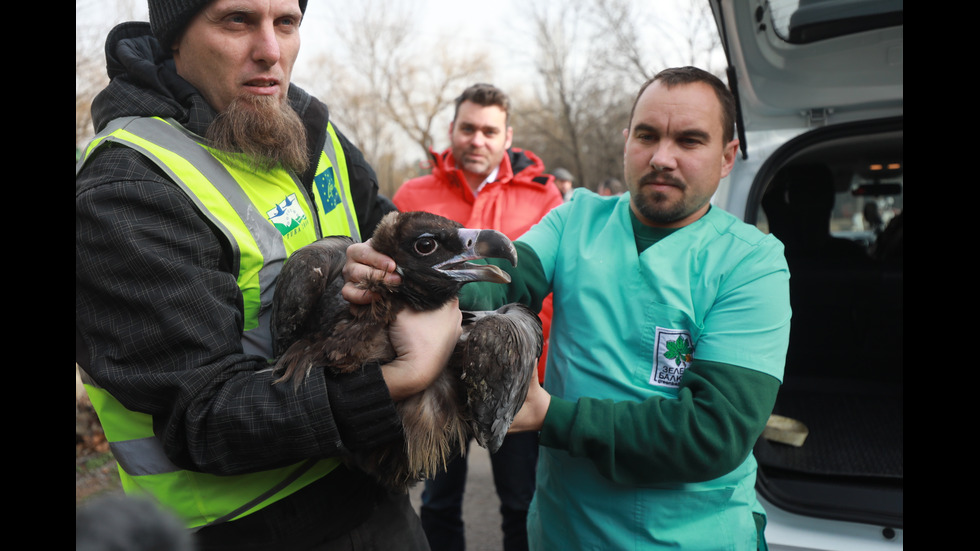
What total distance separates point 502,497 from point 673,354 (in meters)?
2.62

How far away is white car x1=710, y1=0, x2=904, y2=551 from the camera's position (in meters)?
2.93

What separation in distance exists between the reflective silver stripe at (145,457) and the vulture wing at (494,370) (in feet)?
3.29

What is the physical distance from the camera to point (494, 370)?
1990 mm

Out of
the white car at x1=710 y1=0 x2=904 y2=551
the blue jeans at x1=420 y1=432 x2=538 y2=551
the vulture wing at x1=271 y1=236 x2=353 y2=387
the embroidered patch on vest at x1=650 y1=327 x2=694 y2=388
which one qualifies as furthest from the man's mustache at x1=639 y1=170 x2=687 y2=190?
the blue jeans at x1=420 y1=432 x2=538 y2=551

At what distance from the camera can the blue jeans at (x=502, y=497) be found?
434 centimetres

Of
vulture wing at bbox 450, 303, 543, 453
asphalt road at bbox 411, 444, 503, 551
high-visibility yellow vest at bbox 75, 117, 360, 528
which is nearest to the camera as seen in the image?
high-visibility yellow vest at bbox 75, 117, 360, 528

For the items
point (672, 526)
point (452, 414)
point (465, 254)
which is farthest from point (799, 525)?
point (465, 254)

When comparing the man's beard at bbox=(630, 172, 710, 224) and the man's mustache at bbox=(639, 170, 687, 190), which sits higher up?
the man's mustache at bbox=(639, 170, 687, 190)

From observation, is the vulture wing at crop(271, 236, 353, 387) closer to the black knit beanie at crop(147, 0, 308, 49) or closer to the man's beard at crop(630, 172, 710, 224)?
the black knit beanie at crop(147, 0, 308, 49)

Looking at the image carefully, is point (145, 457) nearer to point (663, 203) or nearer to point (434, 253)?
point (434, 253)

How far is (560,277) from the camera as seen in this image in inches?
103

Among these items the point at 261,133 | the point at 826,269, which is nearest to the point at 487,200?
the point at 261,133

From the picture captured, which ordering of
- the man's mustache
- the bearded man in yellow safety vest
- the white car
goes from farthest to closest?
the white car
the man's mustache
the bearded man in yellow safety vest

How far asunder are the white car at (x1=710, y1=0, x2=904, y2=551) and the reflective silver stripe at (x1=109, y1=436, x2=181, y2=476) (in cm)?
281
